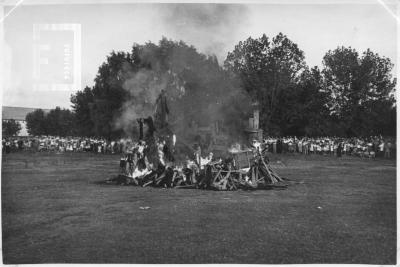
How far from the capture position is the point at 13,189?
21.3ft

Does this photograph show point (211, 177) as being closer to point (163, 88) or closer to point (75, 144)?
point (163, 88)

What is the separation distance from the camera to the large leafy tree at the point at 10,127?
6465 mm

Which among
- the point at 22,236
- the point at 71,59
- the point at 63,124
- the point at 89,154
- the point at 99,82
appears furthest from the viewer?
the point at 89,154

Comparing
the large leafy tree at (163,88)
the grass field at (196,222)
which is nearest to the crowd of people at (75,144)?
the large leafy tree at (163,88)

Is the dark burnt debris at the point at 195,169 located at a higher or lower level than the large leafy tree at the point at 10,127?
lower

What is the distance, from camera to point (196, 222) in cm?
607

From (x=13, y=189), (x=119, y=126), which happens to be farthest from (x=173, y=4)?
(x=13, y=189)

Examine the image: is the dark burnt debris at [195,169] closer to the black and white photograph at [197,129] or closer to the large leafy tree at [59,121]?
the black and white photograph at [197,129]

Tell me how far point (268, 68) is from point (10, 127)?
4.08 metres

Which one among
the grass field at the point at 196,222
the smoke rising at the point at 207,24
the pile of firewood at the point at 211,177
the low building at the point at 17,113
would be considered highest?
the smoke rising at the point at 207,24

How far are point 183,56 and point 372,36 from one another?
277 cm

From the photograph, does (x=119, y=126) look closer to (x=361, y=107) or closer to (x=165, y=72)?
(x=165, y=72)

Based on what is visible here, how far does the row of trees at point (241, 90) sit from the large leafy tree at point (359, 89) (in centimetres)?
2

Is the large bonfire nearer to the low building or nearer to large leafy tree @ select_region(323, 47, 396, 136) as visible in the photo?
large leafy tree @ select_region(323, 47, 396, 136)
